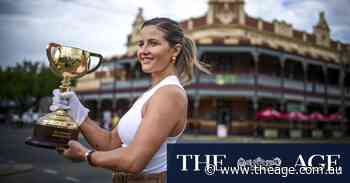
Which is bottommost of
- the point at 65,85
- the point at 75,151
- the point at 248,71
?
the point at 75,151

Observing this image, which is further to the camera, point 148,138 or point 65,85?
point 65,85

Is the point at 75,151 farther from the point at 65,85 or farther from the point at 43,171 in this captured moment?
the point at 43,171

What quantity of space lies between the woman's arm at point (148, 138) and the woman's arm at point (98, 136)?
0.41 metres

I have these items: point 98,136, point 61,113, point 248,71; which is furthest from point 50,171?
point 248,71

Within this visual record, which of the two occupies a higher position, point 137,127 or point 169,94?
point 169,94

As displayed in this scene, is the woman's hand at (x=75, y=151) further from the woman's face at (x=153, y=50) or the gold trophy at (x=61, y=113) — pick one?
the woman's face at (x=153, y=50)

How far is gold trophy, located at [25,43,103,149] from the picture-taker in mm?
1621

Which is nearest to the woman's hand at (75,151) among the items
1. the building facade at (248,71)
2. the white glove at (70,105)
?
the white glove at (70,105)

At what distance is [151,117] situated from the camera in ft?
5.09

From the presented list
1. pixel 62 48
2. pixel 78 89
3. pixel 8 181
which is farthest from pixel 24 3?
pixel 78 89

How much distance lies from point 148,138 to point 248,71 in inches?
1036

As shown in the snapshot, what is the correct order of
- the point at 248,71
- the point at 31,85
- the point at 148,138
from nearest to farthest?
the point at 148,138 < the point at 248,71 < the point at 31,85

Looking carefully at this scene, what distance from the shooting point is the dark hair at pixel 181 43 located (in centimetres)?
180

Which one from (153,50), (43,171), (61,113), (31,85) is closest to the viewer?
(61,113)
